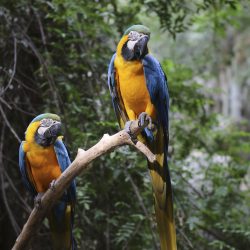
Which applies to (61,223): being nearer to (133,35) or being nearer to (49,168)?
(49,168)

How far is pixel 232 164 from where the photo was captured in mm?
3799

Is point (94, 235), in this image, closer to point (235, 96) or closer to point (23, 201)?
point (23, 201)

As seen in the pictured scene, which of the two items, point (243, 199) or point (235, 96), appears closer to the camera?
point (243, 199)

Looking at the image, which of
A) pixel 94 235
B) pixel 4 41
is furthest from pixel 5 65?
pixel 94 235

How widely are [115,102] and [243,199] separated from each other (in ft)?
5.90

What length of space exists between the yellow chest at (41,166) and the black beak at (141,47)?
2.10 ft

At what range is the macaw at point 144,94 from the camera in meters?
2.15

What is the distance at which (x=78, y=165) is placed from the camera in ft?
6.63

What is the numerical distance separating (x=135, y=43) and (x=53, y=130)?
0.54 metres

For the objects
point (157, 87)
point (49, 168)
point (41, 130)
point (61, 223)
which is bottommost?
point (61, 223)

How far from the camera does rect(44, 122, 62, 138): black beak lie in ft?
7.29

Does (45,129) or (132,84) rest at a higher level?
(132,84)

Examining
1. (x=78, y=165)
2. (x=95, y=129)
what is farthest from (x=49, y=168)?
(x=95, y=129)

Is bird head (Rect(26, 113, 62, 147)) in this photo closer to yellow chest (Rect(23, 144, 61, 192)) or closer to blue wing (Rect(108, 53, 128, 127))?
yellow chest (Rect(23, 144, 61, 192))
